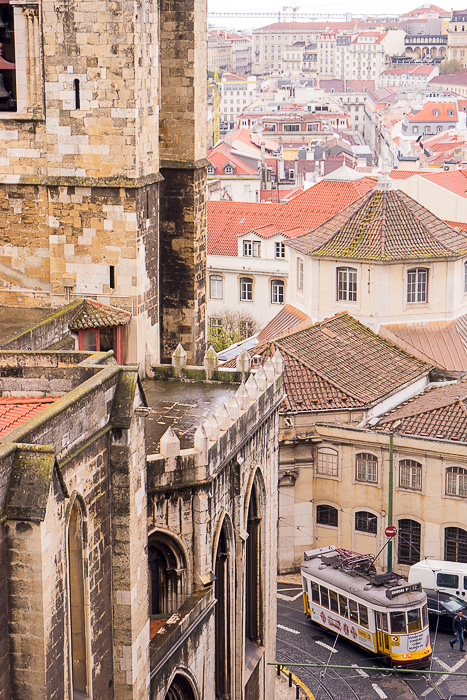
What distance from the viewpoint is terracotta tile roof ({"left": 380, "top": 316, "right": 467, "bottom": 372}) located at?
74375 millimetres

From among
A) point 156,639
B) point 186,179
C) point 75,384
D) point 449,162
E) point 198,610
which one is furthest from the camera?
point 449,162

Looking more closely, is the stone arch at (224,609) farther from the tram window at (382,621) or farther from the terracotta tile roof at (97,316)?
the tram window at (382,621)

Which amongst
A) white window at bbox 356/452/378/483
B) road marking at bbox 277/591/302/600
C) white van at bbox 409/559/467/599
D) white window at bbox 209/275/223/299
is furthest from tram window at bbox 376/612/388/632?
white window at bbox 209/275/223/299

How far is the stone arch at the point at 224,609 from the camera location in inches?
1686

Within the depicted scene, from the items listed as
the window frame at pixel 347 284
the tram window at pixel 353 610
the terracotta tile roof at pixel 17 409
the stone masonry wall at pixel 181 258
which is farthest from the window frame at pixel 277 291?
the terracotta tile roof at pixel 17 409

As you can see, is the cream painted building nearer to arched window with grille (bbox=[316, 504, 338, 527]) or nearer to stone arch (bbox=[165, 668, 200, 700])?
arched window with grille (bbox=[316, 504, 338, 527])

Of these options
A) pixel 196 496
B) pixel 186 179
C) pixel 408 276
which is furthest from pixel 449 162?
pixel 196 496

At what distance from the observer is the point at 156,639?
36.9 m

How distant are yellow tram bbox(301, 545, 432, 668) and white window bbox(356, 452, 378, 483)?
18.8 feet

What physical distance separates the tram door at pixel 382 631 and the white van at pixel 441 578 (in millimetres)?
5703

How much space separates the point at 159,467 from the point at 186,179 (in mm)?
15791

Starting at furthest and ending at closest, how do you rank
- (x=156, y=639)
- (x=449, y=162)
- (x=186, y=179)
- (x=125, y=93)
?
(x=449, y=162) < (x=186, y=179) < (x=125, y=93) < (x=156, y=639)

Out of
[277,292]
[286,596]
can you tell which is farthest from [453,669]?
[277,292]

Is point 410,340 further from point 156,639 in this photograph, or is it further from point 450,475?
point 156,639
